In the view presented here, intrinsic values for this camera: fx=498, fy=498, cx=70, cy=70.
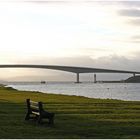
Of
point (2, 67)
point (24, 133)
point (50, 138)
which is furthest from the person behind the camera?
point (2, 67)

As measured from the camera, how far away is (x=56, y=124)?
1441 centimetres

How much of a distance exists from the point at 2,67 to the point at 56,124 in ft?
241

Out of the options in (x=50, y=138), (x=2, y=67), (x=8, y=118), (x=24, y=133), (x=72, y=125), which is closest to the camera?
(x=50, y=138)

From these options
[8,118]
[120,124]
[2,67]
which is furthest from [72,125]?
[2,67]

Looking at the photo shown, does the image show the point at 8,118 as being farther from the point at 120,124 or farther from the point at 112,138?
the point at 112,138

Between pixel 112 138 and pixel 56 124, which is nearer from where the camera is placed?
pixel 112 138

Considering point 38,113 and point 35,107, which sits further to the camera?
point 35,107

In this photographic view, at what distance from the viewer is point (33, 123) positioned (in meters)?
14.5

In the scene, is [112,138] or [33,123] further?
[33,123]

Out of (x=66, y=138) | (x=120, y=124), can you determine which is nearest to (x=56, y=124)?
(x=120, y=124)

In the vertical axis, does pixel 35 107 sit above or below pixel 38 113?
above

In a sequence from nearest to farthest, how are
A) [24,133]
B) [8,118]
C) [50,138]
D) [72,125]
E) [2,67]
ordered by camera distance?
[50,138], [24,133], [72,125], [8,118], [2,67]

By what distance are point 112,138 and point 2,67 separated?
251 feet

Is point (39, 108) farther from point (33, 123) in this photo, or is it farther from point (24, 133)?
point (24, 133)
